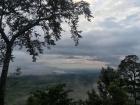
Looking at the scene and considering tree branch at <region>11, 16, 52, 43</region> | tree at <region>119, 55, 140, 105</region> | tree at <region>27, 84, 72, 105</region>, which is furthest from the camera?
tree at <region>119, 55, 140, 105</region>

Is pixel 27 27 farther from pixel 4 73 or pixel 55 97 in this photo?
pixel 55 97

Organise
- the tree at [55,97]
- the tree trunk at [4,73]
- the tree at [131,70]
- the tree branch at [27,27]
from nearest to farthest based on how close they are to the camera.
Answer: the tree trunk at [4,73] < the tree branch at [27,27] < the tree at [55,97] < the tree at [131,70]

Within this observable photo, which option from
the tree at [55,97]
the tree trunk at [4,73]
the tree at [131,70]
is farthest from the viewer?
the tree at [131,70]

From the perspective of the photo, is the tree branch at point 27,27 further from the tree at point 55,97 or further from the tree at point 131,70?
the tree at point 131,70

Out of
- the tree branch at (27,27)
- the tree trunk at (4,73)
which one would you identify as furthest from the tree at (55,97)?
the tree trunk at (4,73)

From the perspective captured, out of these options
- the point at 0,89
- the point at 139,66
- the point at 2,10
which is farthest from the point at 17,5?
the point at 139,66

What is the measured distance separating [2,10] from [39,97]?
19991 mm

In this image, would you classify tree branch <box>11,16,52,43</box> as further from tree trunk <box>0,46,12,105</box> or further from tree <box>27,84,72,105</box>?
tree <box>27,84,72,105</box>

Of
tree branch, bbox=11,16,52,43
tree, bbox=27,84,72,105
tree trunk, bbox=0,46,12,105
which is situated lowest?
tree, bbox=27,84,72,105

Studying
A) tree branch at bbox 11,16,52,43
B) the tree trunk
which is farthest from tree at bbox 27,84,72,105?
the tree trunk

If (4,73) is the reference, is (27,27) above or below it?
above

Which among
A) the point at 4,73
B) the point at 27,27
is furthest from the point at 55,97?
the point at 4,73

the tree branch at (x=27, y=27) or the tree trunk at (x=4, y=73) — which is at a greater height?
the tree branch at (x=27, y=27)

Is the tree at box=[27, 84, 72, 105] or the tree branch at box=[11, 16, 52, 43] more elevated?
the tree branch at box=[11, 16, 52, 43]
